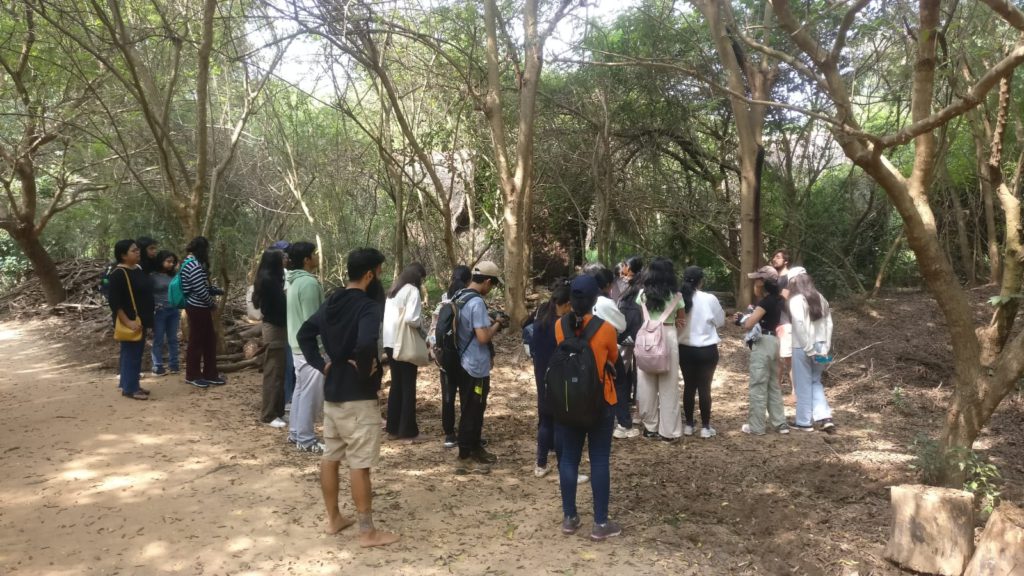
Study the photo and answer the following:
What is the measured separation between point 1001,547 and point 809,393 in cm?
290

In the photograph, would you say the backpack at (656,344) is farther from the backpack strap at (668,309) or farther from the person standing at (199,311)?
the person standing at (199,311)

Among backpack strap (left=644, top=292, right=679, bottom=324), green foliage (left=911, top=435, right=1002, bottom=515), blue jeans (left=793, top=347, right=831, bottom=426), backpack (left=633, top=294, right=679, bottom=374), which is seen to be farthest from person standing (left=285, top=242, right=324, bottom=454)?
green foliage (left=911, top=435, right=1002, bottom=515)

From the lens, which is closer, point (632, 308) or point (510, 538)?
point (510, 538)

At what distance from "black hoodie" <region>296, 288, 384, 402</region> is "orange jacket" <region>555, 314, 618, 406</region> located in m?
1.24

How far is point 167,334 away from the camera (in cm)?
804

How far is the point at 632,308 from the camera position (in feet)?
20.2

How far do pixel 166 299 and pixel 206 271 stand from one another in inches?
45.9

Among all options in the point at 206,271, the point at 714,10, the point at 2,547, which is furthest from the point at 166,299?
the point at 714,10

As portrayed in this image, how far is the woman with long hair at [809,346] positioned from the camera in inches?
238

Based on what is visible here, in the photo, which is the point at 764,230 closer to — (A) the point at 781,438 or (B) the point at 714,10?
(B) the point at 714,10

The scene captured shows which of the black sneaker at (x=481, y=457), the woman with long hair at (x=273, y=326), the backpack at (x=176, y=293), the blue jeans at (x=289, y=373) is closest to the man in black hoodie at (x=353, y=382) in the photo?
the black sneaker at (x=481, y=457)

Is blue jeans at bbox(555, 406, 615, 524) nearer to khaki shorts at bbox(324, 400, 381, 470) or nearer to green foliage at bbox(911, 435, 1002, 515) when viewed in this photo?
khaki shorts at bbox(324, 400, 381, 470)

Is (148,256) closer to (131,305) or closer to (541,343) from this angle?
(131,305)

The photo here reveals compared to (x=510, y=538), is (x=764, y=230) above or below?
above
